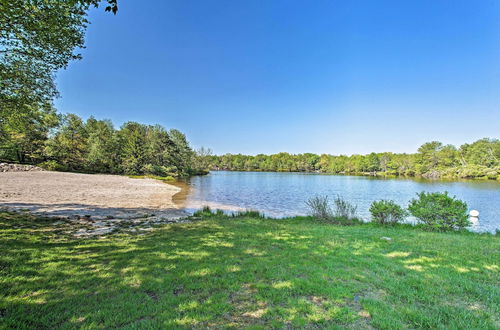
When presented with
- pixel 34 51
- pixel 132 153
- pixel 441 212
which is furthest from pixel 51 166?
pixel 441 212

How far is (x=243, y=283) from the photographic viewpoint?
3.90m

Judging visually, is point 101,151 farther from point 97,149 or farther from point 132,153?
point 132,153

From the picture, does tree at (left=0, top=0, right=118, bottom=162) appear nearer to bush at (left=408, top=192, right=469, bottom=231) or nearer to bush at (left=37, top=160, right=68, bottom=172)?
bush at (left=408, top=192, right=469, bottom=231)

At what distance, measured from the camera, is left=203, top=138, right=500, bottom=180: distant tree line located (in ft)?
204

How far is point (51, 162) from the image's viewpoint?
4122 centimetres

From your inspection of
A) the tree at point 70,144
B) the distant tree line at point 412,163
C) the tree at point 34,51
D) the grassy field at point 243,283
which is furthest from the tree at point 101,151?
the grassy field at point 243,283

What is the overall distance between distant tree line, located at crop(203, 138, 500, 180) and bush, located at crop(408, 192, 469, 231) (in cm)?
6693

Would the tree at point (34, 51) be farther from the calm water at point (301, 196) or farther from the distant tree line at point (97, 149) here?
the distant tree line at point (97, 149)

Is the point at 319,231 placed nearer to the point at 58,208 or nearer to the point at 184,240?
the point at 184,240

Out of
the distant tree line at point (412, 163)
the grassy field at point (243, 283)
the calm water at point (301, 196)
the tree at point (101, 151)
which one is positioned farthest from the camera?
the distant tree line at point (412, 163)

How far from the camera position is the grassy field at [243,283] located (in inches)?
113

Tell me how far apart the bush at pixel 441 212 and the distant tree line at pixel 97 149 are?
48.6 m

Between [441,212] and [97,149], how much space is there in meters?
54.3

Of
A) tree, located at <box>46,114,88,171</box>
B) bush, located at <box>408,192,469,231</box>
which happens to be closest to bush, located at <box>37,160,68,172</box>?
tree, located at <box>46,114,88,171</box>
